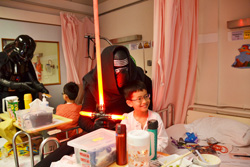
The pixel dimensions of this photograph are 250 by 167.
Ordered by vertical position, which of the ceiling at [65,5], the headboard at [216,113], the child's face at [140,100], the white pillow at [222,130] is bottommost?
the white pillow at [222,130]

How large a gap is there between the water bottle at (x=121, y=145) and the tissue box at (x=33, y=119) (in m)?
1.37

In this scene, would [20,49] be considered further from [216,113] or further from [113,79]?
[216,113]

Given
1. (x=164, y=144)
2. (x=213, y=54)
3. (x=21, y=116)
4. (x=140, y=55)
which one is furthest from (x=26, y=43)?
(x=213, y=54)

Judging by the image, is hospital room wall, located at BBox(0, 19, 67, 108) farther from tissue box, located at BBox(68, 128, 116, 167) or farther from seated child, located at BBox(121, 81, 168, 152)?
tissue box, located at BBox(68, 128, 116, 167)

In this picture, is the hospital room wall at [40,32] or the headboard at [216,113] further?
the hospital room wall at [40,32]

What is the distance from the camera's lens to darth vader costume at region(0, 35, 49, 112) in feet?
8.78

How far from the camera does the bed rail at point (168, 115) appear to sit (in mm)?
2348

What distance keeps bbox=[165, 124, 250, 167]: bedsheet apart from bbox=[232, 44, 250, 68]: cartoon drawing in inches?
40.9

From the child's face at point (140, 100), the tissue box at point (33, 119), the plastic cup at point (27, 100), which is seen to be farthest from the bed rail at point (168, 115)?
the plastic cup at point (27, 100)

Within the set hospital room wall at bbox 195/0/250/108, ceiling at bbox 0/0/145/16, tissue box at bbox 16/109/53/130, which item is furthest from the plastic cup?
hospital room wall at bbox 195/0/250/108

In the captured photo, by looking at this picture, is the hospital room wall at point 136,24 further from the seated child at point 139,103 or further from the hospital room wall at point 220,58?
the seated child at point 139,103

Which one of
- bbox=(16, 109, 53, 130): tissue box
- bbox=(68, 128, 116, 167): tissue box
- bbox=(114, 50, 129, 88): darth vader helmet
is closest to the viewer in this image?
bbox=(68, 128, 116, 167): tissue box

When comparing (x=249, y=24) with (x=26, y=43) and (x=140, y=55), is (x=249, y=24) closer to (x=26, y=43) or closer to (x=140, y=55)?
(x=140, y=55)

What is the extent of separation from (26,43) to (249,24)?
9.86 ft
